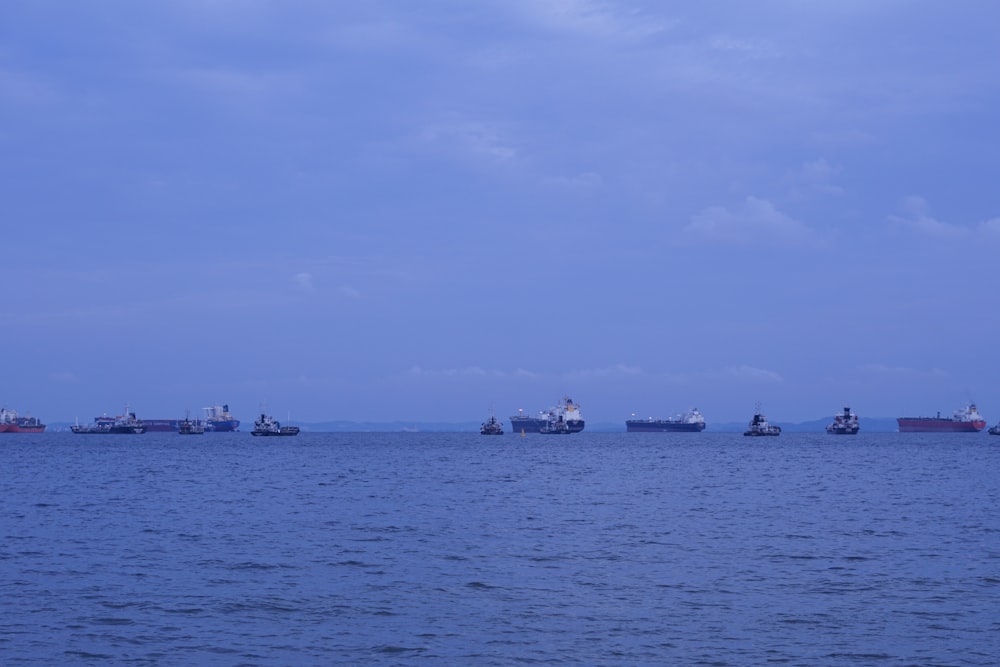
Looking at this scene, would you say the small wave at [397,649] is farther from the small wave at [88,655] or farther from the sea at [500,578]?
the small wave at [88,655]

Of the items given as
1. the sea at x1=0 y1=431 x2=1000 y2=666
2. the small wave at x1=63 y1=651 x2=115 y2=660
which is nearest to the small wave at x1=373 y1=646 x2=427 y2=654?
the sea at x1=0 y1=431 x2=1000 y2=666

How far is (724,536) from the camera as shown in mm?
47688

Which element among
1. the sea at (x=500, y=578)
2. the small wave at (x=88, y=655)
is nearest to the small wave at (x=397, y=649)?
the sea at (x=500, y=578)

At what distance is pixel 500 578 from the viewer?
119 ft

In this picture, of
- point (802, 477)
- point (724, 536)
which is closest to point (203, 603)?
point (724, 536)

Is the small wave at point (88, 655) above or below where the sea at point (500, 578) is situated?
below

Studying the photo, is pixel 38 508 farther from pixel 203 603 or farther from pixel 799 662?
pixel 799 662

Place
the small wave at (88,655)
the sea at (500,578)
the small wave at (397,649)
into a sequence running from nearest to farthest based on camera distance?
the small wave at (88,655) → the small wave at (397,649) → the sea at (500,578)

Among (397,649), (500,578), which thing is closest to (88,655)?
(397,649)

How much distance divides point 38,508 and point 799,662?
5186 cm

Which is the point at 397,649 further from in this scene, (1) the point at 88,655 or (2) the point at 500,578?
(2) the point at 500,578

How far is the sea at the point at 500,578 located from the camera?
1021 inches

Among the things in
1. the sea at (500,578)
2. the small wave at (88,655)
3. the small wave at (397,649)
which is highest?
the sea at (500,578)

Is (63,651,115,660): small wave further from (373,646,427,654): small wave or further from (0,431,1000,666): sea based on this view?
(373,646,427,654): small wave
